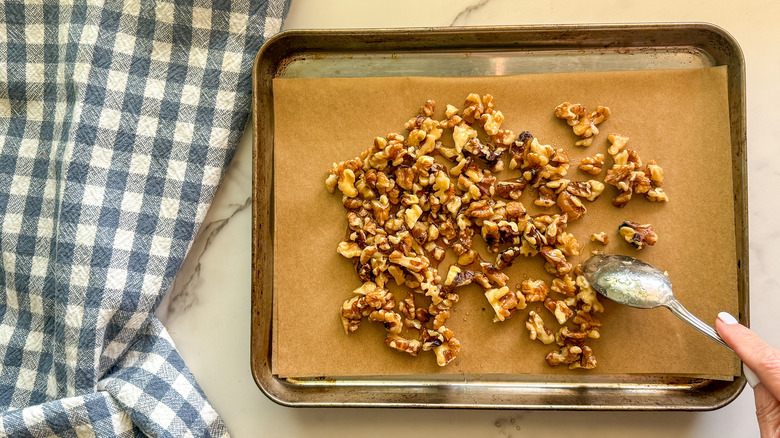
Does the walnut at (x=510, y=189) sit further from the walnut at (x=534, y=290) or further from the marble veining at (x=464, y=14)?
the marble veining at (x=464, y=14)

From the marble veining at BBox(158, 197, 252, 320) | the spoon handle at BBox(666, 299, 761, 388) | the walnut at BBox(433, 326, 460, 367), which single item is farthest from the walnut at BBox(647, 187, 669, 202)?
the marble veining at BBox(158, 197, 252, 320)

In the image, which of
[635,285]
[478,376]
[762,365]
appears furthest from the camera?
[478,376]

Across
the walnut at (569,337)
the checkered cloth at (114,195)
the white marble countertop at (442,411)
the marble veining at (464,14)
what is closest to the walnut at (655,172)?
the white marble countertop at (442,411)

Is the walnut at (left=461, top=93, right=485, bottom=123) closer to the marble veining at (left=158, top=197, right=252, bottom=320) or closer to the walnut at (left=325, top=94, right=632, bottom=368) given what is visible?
the walnut at (left=325, top=94, right=632, bottom=368)

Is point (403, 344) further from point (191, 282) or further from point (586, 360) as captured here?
point (191, 282)

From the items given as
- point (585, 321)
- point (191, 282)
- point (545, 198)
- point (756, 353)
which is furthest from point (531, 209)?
point (191, 282)

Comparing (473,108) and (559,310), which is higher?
(473,108)

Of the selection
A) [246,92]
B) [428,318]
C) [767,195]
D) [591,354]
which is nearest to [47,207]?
[246,92]
